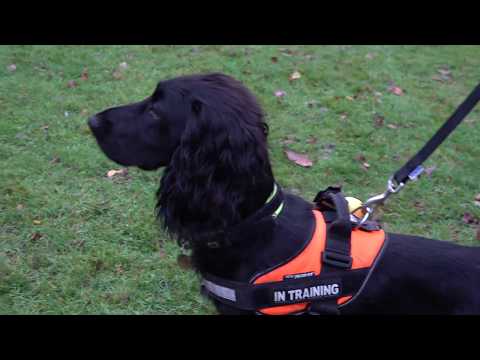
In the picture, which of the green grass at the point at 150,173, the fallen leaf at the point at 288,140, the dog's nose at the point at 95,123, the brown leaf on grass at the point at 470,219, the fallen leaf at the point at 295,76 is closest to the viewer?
the dog's nose at the point at 95,123

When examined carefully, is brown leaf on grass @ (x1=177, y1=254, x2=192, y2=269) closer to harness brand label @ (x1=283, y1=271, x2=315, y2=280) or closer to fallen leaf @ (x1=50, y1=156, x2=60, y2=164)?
harness brand label @ (x1=283, y1=271, x2=315, y2=280)

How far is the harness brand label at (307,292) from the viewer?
2268 mm

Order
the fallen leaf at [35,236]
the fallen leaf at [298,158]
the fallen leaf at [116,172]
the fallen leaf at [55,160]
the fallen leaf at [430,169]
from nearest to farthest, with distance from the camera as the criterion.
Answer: the fallen leaf at [35,236]
the fallen leaf at [116,172]
the fallen leaf at [55,160]
the fallen leaf at [298,158]
the fallen leaf at [430,169]

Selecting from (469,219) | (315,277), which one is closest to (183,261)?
(315,277)

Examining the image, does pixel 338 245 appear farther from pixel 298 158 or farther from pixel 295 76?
pixel 295 76

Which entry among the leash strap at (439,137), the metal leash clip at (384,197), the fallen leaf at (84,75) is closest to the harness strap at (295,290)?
the metal leash clip at (384,197)

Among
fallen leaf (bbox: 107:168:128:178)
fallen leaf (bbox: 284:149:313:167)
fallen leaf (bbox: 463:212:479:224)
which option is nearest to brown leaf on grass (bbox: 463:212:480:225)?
fallen leaf (bbox: 463:212:479:224)

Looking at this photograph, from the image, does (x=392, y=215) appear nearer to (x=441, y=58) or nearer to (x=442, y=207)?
(x=442, y=207)

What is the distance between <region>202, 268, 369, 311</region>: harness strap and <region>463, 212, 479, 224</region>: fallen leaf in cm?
239

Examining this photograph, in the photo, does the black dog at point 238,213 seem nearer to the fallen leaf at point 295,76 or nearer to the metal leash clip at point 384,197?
the metal leash clip at point 384,197

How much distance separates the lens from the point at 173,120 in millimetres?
2365

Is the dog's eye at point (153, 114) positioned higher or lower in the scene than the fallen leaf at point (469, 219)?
higher

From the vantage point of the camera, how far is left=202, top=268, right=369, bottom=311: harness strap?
2.26 m

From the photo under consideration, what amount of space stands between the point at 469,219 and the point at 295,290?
2.66 meters
